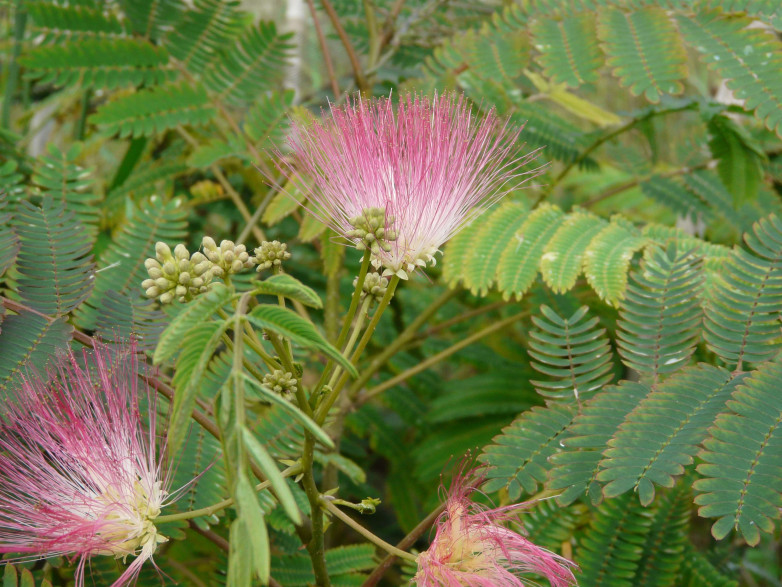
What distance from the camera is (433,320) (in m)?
2.21

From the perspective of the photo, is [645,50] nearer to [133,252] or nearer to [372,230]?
[372,230]

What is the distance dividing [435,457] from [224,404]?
1.22m

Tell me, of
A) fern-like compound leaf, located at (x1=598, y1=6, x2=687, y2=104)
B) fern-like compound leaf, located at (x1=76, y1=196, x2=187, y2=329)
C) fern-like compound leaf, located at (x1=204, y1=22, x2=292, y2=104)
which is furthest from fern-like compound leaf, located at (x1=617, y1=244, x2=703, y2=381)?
fern-like compound leaf, located at (x1=204, y1=22, x2=292, y2=104)

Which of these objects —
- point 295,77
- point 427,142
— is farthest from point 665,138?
point 427,142

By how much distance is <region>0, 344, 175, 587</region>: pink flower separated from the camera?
33.7 inches

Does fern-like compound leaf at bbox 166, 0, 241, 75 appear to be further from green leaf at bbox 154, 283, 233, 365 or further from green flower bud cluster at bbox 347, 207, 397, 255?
green leaf at bbox 154, 283, 233, 365

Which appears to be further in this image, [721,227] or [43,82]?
[721,227]

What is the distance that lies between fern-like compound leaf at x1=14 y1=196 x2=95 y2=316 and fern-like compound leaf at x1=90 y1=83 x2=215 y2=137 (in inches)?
19.7

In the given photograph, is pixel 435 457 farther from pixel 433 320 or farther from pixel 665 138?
pixel 665 138

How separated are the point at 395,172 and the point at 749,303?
586mm

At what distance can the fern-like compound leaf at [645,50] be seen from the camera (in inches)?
55.9

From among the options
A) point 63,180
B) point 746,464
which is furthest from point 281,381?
point 63,180

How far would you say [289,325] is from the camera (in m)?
0.73

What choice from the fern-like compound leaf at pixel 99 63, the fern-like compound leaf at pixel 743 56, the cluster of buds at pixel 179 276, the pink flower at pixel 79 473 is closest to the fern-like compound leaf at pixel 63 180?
the fern-like compound leaf at pixel 99 63
